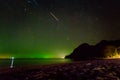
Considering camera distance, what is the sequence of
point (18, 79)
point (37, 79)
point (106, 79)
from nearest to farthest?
1. point (106, 79)
2. point (37, 79)
3. point (18, 79)

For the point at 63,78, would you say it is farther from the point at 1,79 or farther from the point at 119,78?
the point at 1,79

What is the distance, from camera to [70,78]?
22.3 m

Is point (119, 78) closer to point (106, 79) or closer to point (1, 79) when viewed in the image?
point (106, 79)

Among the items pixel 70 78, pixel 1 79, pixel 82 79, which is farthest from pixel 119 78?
pixel 1 79

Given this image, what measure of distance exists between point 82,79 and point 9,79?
8.38 metres

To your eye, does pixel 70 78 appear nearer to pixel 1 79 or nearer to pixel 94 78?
pixel 94 78

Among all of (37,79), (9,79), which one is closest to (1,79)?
(9,79)

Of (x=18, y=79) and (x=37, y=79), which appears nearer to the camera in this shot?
(x=37, y=79)

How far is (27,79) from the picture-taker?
2267 cm

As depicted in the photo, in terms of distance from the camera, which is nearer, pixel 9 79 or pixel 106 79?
pixel 106 79

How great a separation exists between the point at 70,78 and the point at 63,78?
80 cm

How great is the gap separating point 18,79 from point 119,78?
1103 centimetres

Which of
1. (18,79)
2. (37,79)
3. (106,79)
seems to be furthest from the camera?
(18,79)

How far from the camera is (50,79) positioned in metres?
21.9
